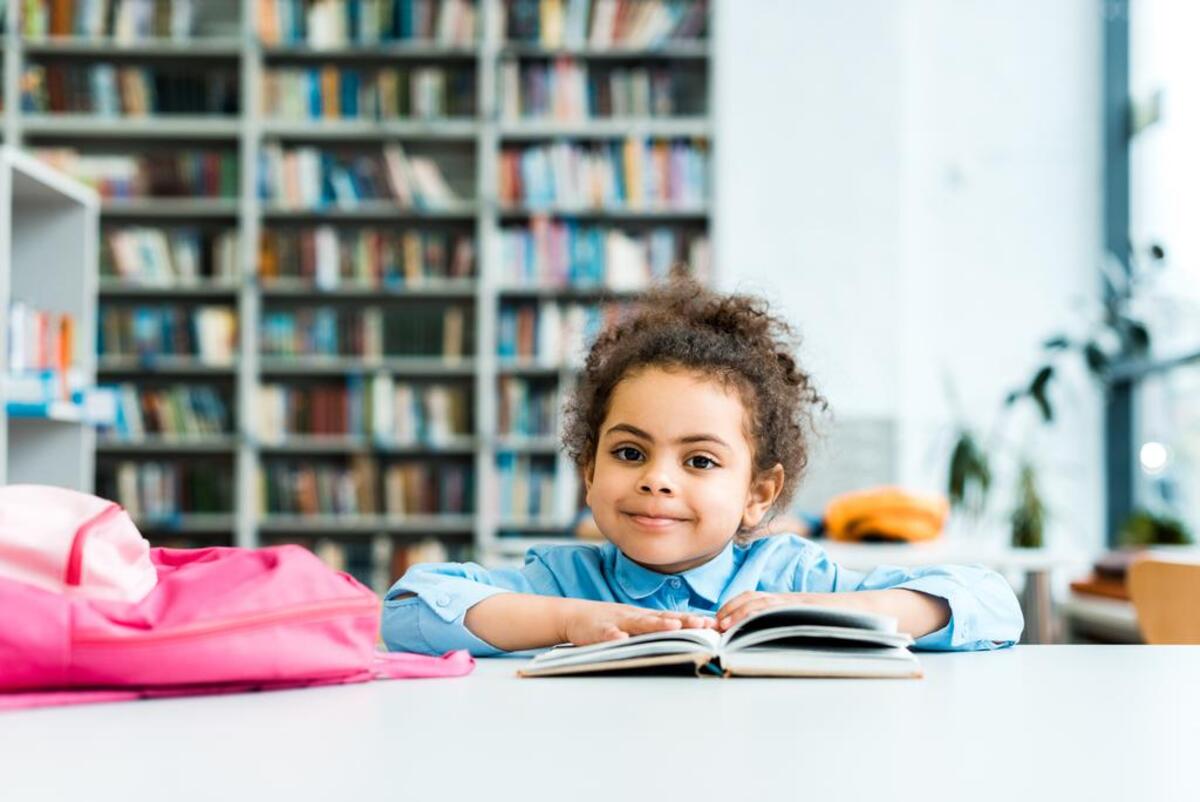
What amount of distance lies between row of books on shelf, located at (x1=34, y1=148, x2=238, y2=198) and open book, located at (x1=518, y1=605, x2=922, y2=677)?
4.65 metres

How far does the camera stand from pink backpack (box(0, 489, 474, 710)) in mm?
892

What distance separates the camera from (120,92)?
17.7 ft

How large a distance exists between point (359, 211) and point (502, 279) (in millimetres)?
622

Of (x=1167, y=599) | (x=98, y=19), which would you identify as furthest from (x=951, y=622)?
(x=98, y=19)

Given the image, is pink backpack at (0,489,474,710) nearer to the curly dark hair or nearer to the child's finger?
the child's finger

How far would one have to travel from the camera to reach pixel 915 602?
1.26 meters

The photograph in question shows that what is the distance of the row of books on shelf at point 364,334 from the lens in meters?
Result: 5.39

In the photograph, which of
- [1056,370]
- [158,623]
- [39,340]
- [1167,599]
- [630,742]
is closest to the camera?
[630,742]

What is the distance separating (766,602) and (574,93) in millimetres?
4487

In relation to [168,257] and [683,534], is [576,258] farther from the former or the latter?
[683,534]

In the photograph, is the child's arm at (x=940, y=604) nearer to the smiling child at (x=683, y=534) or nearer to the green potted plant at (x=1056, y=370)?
the smiling child at (x=683, y=534)

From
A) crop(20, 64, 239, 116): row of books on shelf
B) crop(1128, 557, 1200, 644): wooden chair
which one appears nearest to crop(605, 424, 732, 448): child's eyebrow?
crop(1128, 557, 1200, 644): wooden chair

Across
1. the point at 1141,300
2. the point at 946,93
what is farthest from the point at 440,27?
the point at 1141,300

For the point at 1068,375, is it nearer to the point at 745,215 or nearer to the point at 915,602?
the point at 745,215
